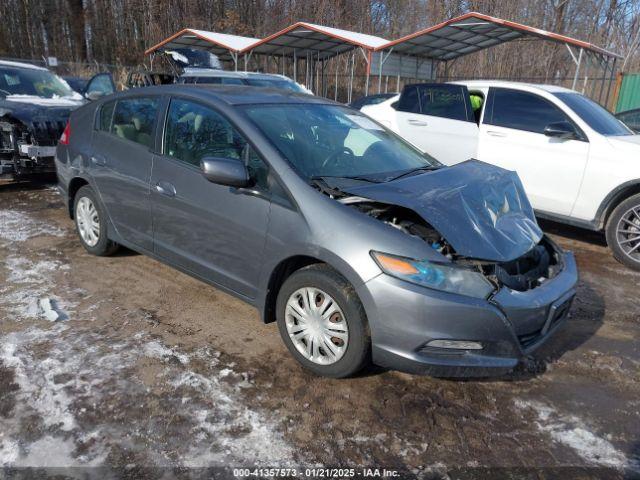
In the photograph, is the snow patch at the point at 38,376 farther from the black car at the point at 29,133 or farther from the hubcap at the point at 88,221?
the black car at the point at 29,133

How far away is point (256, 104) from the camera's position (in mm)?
3500

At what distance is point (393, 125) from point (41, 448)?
240 inches

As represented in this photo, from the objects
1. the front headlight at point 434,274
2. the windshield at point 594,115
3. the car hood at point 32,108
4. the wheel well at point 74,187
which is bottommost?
the wheel well at point 74,187

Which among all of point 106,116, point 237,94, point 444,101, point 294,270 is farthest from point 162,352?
point 444,101

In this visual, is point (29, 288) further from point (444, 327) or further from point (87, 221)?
point (444, 327)

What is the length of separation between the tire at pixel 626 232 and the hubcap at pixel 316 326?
12.7 feet

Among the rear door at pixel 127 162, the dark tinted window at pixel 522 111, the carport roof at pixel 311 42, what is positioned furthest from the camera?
the carport roof at pixel 311 42

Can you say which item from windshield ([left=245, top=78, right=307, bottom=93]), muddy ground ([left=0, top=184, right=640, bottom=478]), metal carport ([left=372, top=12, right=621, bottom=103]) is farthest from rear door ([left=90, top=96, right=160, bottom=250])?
metal carport ([left=372, top=12, right=621, bottom=103])

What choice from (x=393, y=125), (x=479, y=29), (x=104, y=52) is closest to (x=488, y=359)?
(x=393, y=125)

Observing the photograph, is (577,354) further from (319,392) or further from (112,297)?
(112,297)

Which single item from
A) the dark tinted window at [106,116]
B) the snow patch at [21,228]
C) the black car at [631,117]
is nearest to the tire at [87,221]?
the dark tinted window at [106,116]

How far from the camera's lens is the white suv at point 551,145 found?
16.9 ft

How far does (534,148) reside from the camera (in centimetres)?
572

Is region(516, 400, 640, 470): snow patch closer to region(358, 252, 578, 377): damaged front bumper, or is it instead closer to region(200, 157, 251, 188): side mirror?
region(358, 252, 578, 377): damaged front bumper
